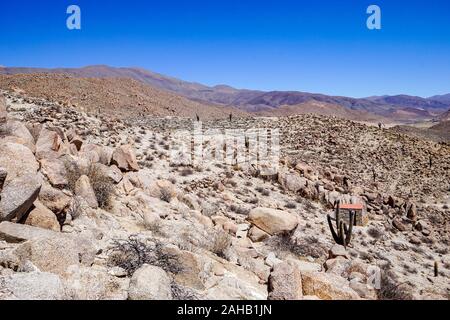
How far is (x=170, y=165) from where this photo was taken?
12.7m

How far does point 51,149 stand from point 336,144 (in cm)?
1746

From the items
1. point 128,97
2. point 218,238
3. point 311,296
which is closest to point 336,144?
point 218,238

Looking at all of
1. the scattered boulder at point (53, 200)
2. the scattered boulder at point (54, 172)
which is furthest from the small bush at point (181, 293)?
the scattered boulder at point (54, 172)

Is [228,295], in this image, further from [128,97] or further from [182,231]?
[128,97]

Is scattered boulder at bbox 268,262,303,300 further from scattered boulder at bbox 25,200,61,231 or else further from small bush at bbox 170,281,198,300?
scattered boulder at bbox 25,200,61,231

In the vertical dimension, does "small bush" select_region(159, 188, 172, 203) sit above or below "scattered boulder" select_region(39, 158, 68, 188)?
below

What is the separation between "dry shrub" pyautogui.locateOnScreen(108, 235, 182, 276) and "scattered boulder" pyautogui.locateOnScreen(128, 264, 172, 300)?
0.55 meters

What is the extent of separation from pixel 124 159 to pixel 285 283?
6587mm

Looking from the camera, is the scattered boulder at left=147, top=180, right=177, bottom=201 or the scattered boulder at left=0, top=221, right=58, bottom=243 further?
the scattered boulder at left=147, top=180, right=177, bottom=201

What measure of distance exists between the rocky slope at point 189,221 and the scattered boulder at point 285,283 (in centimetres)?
2

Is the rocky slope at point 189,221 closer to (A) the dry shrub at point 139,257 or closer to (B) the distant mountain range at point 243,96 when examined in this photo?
(A) the dry shrub at point 139,257

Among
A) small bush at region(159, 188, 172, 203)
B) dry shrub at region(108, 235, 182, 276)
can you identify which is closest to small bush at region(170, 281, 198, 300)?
dry shrub at region(108, 235, 182, 276)

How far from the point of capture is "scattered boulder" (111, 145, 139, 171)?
31.0 feet

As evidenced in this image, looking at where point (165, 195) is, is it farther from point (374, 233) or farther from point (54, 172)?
point (374, 233)
